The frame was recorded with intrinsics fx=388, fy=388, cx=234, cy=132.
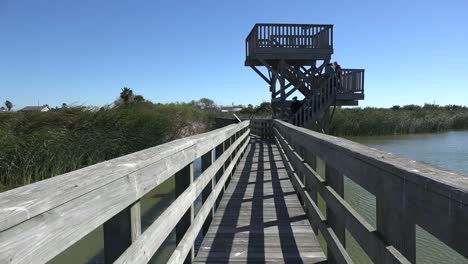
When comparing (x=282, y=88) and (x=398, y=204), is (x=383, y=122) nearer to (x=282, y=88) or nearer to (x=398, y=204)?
(x=282, y=88)

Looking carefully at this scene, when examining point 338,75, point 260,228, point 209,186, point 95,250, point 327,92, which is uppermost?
point 338,75

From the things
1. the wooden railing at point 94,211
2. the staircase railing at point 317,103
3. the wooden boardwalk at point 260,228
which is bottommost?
the wooden boardwalk at point 260,228

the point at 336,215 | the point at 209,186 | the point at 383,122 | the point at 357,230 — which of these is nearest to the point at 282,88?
the point at 209,186

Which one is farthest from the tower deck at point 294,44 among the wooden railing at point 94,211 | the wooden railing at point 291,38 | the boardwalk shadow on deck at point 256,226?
the wooden railing at point 94,211

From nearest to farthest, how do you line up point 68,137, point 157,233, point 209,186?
1. point 157,233
2. point 209,186
3. point 68,137

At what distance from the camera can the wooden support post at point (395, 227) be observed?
65.3 inches

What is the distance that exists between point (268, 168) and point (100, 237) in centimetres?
408

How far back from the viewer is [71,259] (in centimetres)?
573

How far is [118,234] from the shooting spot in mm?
1836

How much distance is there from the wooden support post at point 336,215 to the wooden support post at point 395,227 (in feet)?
2.42

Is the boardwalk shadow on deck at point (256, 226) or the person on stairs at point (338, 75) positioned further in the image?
the person on stairs at point (338, 75)

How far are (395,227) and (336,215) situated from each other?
3.61 feet

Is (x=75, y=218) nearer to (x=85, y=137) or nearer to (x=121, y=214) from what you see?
(x=121, y=214)

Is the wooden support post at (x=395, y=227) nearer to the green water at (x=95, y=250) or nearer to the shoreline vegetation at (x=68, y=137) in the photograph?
the green water at (x=95, y=250)
